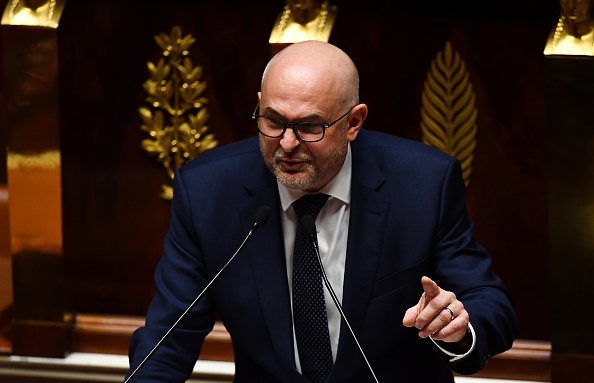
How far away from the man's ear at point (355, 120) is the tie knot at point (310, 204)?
0.29ft

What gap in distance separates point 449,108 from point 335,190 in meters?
0.51

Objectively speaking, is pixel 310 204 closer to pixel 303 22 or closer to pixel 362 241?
pixel 362 241

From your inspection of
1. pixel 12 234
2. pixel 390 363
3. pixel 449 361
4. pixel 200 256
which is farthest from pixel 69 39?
pixel 449 361

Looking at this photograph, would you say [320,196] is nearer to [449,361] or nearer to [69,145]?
[449,361]

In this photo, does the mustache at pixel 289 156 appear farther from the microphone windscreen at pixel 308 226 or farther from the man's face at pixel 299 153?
the microphone windscreen at pixel 308 226

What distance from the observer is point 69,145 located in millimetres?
2156

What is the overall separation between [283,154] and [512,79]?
26.7 inches

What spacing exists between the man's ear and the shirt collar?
5cm

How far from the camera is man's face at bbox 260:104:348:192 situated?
56.9 inches

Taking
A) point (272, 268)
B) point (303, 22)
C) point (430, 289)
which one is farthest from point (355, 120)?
point (303, 22)

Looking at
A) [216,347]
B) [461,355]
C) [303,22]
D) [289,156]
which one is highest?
[303,22]

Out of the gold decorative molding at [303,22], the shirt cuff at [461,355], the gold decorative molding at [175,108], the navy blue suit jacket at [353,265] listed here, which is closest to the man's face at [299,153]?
the navy blue suit jacket at [353,265]

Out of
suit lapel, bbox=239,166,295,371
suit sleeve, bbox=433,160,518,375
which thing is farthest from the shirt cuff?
suit lapel, bbox=239,166,295,371

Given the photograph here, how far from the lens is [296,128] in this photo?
1.45 m
